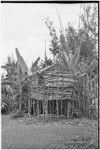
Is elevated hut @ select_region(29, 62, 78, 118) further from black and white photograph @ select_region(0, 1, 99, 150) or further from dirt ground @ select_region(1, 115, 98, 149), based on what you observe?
dirt ground @ select_region(1, 115, 98, 149)

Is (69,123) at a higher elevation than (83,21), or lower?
lower

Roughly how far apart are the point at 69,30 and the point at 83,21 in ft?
1.16

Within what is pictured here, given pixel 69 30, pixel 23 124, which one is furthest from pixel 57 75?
pixel 23 124

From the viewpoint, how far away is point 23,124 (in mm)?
5566

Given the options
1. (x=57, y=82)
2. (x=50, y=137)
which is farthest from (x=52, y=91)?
(x=50, y=137)

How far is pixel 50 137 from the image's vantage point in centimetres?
431

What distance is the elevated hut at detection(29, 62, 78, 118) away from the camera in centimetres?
640

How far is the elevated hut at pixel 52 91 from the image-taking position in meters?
6.40

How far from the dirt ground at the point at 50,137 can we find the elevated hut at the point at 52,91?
3.18 ft

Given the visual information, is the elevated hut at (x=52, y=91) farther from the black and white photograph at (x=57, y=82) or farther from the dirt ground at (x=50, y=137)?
the dirt ground at (x=50, y=137)

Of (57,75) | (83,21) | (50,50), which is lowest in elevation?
(57,75)

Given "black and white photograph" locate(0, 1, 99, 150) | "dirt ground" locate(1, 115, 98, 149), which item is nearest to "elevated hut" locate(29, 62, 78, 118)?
"black and white photograph" locate(0, 1, 99, 150)

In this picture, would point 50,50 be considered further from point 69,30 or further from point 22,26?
point 22,26

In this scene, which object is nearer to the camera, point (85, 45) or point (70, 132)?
point (70, 132)
